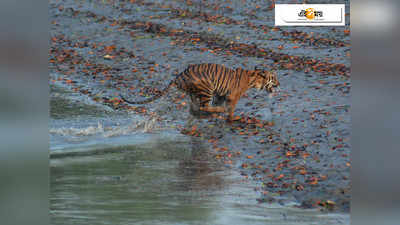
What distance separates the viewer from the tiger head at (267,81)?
7891 mm

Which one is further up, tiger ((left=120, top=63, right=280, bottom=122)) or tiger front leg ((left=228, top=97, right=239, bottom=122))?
tiger ((left=120, top=63, right=280, bottom=122))

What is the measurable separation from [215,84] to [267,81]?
2.47 ft

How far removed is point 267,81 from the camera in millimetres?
7902

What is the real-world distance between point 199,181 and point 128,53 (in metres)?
2.13

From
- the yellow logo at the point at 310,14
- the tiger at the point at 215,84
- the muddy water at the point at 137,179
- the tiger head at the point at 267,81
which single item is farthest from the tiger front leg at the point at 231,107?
the yellow logo at the point at 310,14

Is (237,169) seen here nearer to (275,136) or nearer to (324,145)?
(275,136)

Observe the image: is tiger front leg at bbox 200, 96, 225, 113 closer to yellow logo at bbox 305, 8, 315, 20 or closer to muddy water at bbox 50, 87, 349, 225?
muddy water at bbox 50, 87, 349, 225

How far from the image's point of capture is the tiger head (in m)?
7.89

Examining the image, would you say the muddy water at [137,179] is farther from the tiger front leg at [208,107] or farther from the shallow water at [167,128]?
the tiger front leg at [208,107]

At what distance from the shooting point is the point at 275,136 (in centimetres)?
783

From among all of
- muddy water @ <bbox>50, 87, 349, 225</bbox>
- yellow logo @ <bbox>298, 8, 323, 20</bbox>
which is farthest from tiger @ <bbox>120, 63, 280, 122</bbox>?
yellow logo @ <bbox>298, 8, 323, 20</bbox>

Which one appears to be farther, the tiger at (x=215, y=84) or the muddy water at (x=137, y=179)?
the tiger at (x=215, y=84)
